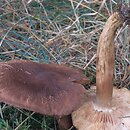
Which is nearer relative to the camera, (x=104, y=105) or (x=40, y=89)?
(x=40, y=89)

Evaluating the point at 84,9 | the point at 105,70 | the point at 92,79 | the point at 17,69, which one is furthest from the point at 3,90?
the point at 84,9

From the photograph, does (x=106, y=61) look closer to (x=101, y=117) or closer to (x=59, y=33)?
(x=101, y=117)

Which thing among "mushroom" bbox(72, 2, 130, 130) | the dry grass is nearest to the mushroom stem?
"mushroom" bbox(72, 2, 130, 130)

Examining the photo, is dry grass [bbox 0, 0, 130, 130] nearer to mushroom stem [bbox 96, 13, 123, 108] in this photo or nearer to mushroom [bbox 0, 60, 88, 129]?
mushroom stem [bbox 96, 13, 123, 108]

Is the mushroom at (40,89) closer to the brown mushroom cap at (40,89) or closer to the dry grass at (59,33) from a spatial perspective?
the brown mushroom cap at (40,89)

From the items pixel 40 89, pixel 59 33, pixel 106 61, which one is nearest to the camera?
pixel 40 89

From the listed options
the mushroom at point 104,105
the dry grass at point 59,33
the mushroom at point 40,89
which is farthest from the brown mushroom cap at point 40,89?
the dry grass at point 59,33

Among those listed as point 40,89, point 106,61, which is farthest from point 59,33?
point 40,89
